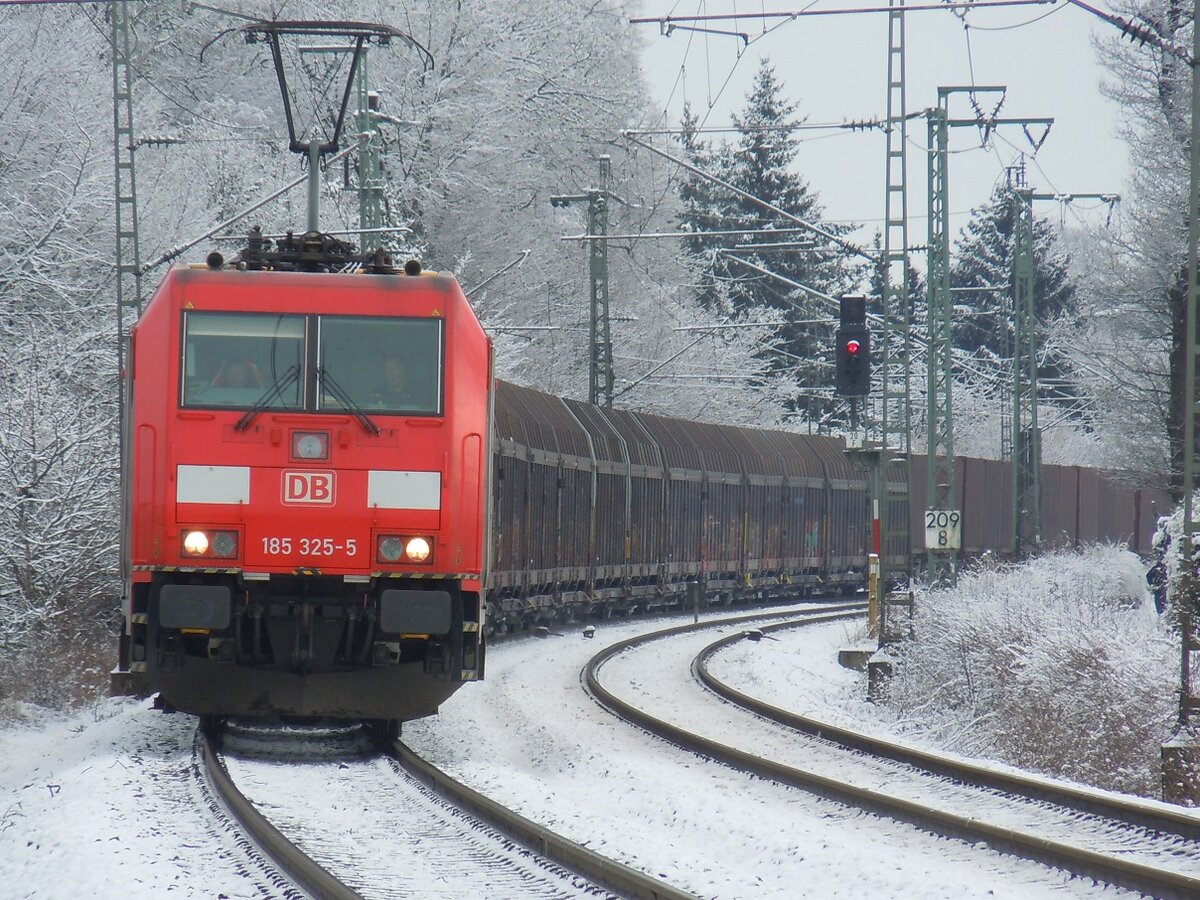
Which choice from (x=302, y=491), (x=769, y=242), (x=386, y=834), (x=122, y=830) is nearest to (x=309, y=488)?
(x=302, y=491)

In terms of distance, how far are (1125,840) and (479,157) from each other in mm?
28653

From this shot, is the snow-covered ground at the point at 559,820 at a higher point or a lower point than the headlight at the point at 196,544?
lower

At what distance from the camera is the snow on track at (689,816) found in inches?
280

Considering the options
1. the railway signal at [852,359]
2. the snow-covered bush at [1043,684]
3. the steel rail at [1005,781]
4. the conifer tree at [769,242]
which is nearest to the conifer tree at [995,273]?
the conifer tree at [769,242]

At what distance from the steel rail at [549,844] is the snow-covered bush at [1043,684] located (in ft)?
17.7

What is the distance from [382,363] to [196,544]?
62.5 inches

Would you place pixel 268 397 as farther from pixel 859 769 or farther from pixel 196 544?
pixel 859 769

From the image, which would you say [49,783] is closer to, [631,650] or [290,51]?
[631,650]

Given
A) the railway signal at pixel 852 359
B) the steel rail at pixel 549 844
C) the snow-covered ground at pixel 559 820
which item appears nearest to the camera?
the steel rail at pixel 549 844

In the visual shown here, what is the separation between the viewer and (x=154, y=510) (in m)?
9.66

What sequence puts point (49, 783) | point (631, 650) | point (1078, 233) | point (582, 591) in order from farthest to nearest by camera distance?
point (1078, 233)
point (582, 591)
point (631, 650)
point (49, 783)

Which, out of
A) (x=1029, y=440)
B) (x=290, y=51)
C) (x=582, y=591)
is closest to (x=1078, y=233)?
(x=1029, y=440)

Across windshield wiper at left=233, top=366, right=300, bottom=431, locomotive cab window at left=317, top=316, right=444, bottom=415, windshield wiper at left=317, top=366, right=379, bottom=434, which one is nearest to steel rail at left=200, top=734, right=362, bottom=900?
windshield wiper at left=233, top=366, right=300, bottom=431

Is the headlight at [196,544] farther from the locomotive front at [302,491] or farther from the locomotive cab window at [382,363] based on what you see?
the locomotive cab window at [382,363]
